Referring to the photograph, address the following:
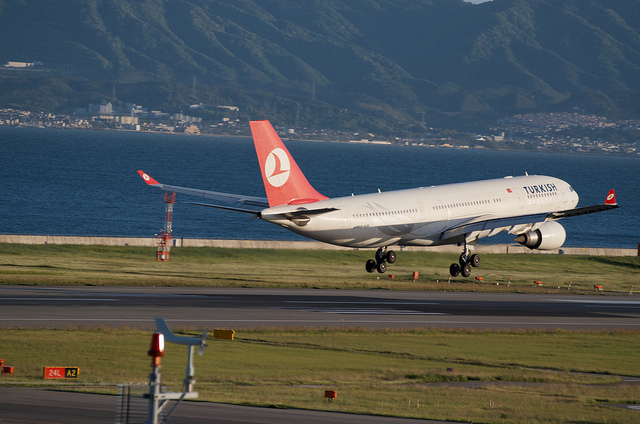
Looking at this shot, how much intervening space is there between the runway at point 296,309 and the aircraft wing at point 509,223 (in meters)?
4.75

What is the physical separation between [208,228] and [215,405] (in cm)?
11912

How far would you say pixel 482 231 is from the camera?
6744 cm

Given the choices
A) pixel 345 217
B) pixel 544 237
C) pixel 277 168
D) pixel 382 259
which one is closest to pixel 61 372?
pixel 277 168

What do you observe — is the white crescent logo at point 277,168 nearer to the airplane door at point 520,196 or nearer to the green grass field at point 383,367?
the green grass field at point 383,367

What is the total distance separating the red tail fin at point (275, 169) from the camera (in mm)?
55938

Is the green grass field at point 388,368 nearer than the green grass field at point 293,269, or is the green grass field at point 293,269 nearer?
the green grass field at point 388,368

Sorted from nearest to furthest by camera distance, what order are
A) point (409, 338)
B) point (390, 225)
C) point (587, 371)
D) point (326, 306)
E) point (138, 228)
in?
point (587, 371) < point (409, 338) < point (326, 306) < point (390, 225) < point (138, 228)

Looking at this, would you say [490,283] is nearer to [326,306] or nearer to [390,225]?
[390,225]

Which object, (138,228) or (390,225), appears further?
(138,228)

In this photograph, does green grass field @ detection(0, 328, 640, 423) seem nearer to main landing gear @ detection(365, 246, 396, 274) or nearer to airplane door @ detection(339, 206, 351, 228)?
airplane door @ detection(339, 206, 351, 228)

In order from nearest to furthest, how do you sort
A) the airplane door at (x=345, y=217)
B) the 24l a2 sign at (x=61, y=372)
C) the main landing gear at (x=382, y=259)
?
the 24l a2 sign at (x=61, y=372) → the airplane door at (x=345, y=217) → the main landing gear at (x=382, y=259)

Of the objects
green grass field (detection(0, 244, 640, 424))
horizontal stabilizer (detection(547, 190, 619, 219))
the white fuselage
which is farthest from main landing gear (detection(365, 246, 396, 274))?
green grass field (detection(0, 244, 640, 424))

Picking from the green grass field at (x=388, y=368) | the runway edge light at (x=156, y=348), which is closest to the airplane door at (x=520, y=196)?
the green grass field at (x=388, y=368)

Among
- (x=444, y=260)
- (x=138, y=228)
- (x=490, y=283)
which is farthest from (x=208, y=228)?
(x=490, y=283)
